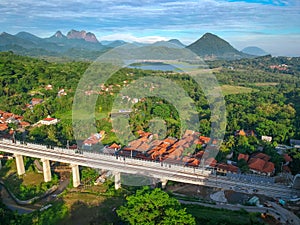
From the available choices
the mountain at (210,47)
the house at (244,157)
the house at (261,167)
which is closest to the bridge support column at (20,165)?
the house at (244,157)

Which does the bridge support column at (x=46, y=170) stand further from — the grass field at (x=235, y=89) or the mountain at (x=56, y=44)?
the mountain at (x=56, y=44)

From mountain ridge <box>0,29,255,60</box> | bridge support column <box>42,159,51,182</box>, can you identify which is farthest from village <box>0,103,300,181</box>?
mountain ridge <box>0,29,255,60</box>

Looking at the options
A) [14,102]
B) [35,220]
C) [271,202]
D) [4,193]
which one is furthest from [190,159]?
→ [14,102]

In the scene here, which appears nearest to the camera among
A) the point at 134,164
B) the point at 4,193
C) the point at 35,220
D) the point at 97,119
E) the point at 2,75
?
the point at 35,220

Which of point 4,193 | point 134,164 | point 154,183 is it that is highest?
point 134,164

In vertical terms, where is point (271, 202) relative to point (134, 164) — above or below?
below

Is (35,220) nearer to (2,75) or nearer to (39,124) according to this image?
(39,124)

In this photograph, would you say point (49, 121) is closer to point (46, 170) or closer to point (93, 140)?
point (93, 140)

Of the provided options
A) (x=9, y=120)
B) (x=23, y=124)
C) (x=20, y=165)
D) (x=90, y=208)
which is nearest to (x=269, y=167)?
(x=90, y=208)
